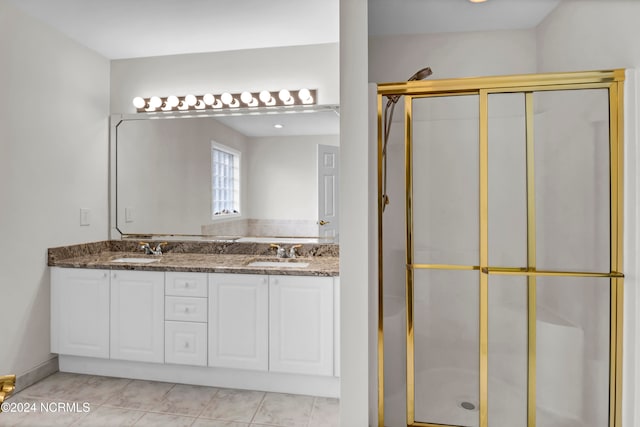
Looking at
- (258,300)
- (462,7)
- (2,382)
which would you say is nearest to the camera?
(2,382)

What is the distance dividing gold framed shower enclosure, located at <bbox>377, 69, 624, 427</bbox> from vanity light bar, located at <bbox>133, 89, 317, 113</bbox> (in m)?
1.11

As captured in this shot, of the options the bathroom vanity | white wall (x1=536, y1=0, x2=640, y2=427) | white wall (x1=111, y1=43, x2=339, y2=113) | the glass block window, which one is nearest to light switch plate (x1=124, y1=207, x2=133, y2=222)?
the bathroom vanity

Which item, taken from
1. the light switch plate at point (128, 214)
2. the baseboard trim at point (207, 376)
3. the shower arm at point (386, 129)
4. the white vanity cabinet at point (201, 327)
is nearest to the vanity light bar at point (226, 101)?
the light switch plate at point (128, 214)

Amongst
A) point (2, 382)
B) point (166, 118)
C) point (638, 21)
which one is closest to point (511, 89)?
point (638, 21)

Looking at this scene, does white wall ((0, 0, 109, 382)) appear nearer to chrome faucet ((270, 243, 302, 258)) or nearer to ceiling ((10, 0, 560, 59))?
ceiling ((10, 0, 560, 59))

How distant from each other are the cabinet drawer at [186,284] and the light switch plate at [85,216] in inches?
38.5

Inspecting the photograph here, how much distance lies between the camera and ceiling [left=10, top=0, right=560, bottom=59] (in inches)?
83.9

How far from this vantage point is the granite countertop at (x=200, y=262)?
2.25 m

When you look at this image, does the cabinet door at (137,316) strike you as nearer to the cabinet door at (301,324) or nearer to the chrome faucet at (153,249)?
the chrome faucet at (153,249)

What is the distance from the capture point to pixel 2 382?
98 cm

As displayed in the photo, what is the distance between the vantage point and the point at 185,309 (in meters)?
2.33

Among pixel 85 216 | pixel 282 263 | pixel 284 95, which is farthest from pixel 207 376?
pixel 284 95

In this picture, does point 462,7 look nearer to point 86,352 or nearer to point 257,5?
point 257,5

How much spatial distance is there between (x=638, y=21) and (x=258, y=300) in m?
2.44
